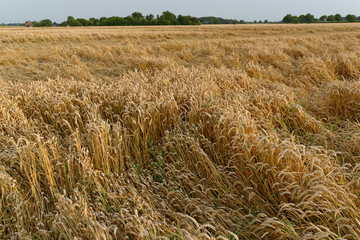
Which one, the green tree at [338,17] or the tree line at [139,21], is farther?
the green tree at [338,17]

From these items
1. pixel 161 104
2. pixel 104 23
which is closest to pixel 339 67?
pixel 161 104

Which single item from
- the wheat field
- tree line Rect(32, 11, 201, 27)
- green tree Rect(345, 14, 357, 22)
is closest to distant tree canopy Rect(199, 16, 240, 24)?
tree line Rect(32, 11, 201, 27)

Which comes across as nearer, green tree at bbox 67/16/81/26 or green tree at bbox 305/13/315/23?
green tree at bbox 67/16/81/26

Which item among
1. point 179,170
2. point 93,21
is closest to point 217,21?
point 93,21

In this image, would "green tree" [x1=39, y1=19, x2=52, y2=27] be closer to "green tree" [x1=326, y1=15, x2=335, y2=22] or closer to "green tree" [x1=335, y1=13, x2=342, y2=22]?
"green tree" [x1=326, y1=15, x2=335, y2=22]

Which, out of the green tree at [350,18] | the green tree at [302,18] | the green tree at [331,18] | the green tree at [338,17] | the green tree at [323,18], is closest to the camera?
the green tree at [350,18]

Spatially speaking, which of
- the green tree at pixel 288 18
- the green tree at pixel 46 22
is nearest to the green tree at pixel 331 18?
the green tree at pixel 288 18

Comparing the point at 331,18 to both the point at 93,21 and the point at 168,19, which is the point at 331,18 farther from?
the point at 93,21

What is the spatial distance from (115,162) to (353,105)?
141 inches

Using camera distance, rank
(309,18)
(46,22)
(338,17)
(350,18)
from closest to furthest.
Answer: (46,22) < (350,18) < (309,18) < (338,17)

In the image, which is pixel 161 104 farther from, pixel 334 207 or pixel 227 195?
pixel 334 207

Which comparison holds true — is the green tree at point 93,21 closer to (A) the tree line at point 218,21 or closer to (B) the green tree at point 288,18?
(A) the tree line at point 218,21

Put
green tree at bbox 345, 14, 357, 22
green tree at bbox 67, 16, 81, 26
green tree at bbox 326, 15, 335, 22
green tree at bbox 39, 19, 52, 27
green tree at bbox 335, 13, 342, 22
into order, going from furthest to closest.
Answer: green tree at bbox 326, 15, 335, 22 → green tree at bbox 335, 13, 342, 22 → green tree at bbox 345, 14, 357, 22 → green tree at bbox 39, 19, 52, 27 → green tree at bbox 67, 16, 81, 26

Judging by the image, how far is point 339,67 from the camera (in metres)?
6.83
